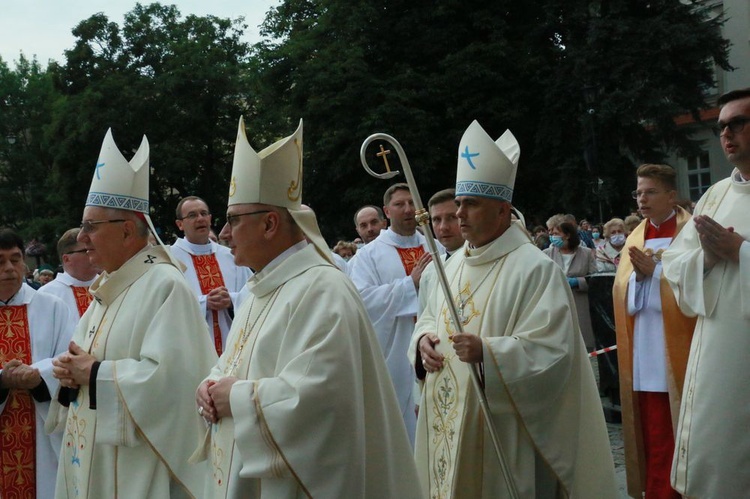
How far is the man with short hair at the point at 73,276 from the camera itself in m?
6.58

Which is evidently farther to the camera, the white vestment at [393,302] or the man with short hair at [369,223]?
the man with short hair at [369,223]

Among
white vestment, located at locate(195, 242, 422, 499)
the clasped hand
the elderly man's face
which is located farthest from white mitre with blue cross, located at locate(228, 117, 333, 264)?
the elderly man's face

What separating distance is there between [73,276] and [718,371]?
4492 mm

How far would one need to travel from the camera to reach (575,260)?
10.2 m

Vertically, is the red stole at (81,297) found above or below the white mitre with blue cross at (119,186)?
below

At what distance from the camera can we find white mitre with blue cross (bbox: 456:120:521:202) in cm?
474

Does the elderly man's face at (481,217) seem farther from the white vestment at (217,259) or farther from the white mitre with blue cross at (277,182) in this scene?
the white vestment at (217,259)

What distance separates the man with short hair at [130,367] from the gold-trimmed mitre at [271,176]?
0.94 metres

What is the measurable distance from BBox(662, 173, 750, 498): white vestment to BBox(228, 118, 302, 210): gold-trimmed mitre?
2.13 m

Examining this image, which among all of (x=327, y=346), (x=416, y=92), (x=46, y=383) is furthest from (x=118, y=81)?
(x=327, y=346)

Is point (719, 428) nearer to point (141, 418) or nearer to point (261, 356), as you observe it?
point (261, 356)

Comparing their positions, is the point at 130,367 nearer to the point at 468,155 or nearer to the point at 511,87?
the point at 468,155

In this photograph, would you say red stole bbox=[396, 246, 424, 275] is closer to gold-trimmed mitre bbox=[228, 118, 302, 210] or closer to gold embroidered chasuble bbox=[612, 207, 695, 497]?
gold embroidered chasuble bbox=[612, 207, 695, 497]

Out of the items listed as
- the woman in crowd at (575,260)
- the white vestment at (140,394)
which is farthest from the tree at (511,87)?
the white vestment at (140,394)
